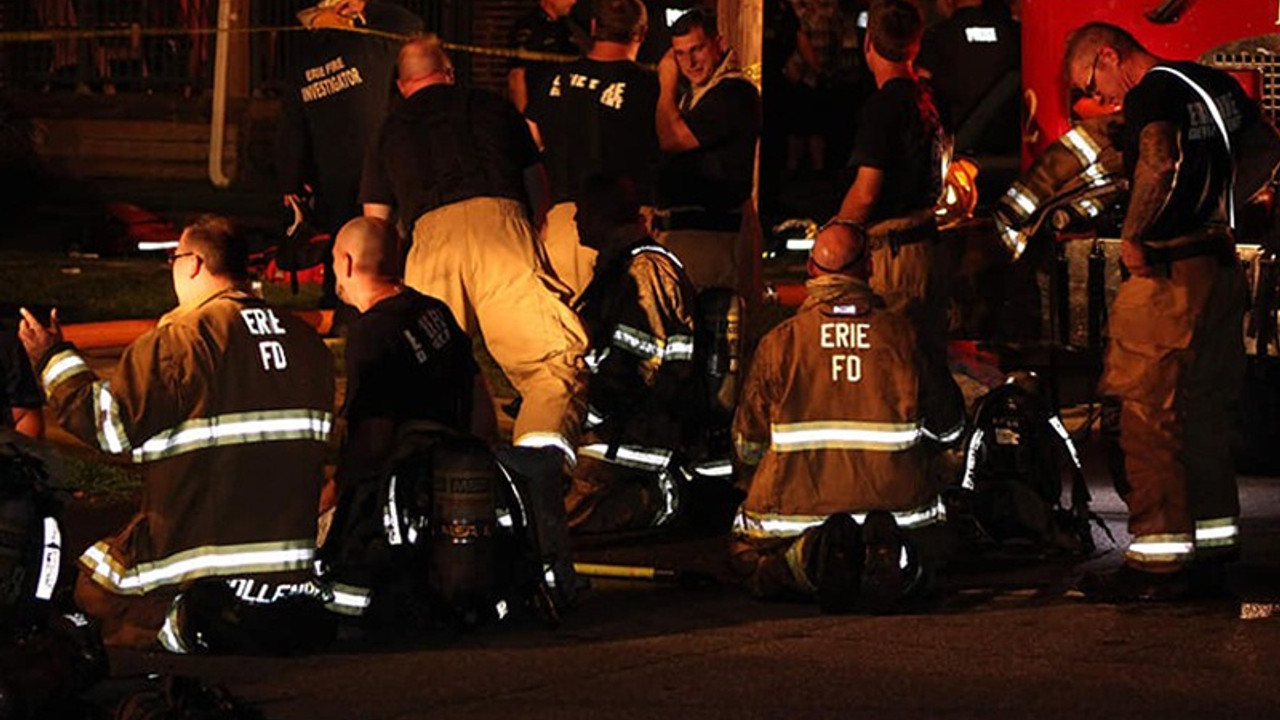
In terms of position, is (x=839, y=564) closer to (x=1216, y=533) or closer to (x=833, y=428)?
(x=833, y=428)

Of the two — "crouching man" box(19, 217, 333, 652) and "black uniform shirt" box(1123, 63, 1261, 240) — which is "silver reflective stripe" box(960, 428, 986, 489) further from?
"crouching man" box(19, 217, 333, 652)

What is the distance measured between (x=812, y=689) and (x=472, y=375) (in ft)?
6.31

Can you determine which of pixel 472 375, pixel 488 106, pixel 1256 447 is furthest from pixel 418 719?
pixel 1256 447

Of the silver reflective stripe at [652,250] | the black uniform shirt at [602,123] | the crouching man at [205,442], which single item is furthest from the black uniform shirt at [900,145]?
the crouching man at [205,442]

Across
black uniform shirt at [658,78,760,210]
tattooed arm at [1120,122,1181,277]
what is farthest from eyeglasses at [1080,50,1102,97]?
black uniform shirt at [658,78,760,210]

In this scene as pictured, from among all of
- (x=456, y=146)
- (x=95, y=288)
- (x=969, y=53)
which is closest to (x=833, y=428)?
(x=456, y=146)

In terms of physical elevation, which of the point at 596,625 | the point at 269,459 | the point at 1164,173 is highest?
the point at 1164,173

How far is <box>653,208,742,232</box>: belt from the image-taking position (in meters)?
11.9

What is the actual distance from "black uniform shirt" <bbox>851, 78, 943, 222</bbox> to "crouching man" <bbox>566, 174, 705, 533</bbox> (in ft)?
2.69

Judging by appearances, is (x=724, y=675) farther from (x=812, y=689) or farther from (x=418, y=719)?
(x=418, y=719)

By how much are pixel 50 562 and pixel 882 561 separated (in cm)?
268

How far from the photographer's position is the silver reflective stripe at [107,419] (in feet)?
27.8

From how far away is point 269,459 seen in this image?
8.73 metres

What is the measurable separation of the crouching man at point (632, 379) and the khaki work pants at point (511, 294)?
0.48 feet
